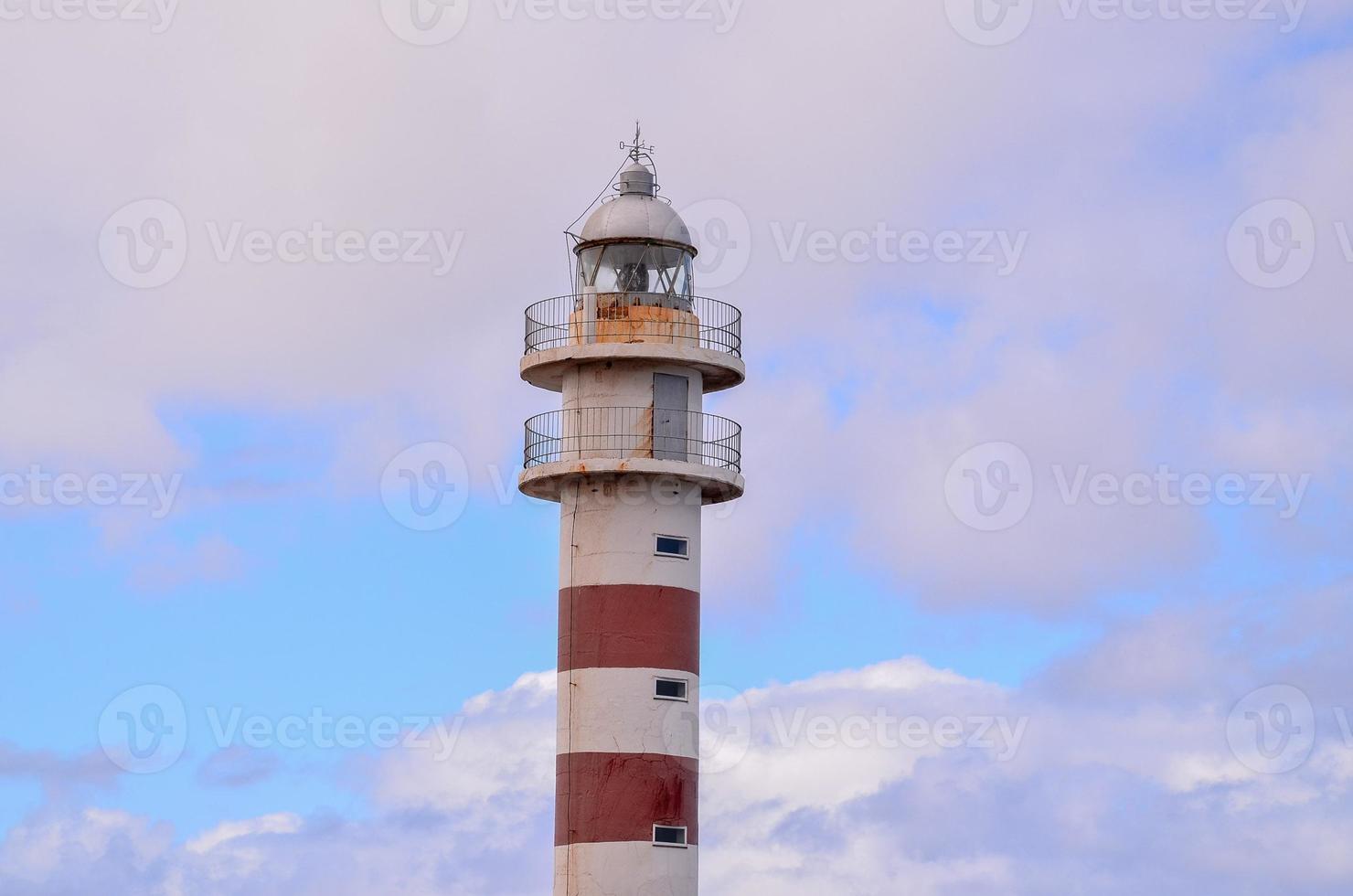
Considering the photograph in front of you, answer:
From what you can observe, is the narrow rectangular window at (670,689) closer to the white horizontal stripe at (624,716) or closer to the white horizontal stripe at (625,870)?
the white horizontal stripe at (624,716)

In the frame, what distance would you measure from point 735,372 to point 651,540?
3.75m

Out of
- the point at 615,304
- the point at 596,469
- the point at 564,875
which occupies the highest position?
the point at 615,304

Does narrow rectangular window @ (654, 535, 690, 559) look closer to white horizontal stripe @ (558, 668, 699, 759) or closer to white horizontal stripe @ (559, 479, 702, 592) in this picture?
white horizontal stripe @ (559, 479, 702, 592)

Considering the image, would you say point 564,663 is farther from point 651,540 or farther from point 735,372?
point 735,372

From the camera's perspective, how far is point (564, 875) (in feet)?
186

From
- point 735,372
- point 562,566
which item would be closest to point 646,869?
point 562,566

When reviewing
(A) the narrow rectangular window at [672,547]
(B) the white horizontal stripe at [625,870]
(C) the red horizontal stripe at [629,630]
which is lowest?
(B) the white horizontal stripe at [625,870]

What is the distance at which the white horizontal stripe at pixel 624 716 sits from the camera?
5694cm

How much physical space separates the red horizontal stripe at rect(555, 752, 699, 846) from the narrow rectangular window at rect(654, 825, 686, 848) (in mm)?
99

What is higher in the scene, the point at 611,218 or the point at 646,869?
the point at 611,218

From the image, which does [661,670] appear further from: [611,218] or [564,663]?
[611,218]

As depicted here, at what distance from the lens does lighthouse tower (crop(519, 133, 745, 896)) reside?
56.8m

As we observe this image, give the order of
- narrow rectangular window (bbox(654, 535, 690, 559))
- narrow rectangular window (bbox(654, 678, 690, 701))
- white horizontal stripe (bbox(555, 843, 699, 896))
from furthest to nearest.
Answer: narrow rectangular window (bbox(654, 535, 690, 559)), narrow rectangular window (bbox(654, 678, 690, 701)), white horizontal stripe (bbox(555, 843, 699, 896))

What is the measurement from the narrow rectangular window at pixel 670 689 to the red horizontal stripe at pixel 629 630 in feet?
0.88
